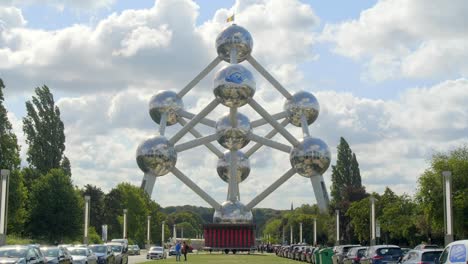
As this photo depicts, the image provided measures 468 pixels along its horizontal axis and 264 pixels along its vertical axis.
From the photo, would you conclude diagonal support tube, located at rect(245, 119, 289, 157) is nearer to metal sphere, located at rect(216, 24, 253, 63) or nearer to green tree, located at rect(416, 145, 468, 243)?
metal sphere, located at rect(216, 24, 253, 63)

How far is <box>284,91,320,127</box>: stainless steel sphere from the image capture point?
248 ft

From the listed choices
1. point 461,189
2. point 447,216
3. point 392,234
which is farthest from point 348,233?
point 447,216

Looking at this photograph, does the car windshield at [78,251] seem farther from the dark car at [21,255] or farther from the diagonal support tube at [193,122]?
the diagonal support tube at [193,122]

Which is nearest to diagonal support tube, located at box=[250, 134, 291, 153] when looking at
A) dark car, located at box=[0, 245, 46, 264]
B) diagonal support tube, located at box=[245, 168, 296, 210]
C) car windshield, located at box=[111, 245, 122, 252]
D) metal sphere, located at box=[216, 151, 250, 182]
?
diagonal support tube, located at box=[245, 168, 296, 210]

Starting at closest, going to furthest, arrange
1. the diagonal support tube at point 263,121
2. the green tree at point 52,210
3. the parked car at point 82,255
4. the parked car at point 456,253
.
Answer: the parked car at point 456,253 → the parked car at point 82,255 → the green tree at point 52,210 → the diagonal support tube at point 263,121

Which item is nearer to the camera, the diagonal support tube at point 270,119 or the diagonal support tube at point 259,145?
the diagonal support tube at point 270,119

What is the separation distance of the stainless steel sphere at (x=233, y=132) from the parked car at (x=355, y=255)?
3661 cm

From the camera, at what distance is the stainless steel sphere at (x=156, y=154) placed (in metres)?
70.2

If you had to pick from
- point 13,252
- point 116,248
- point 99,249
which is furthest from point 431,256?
point 116,248

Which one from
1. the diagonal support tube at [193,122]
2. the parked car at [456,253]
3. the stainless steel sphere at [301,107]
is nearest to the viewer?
the parked car at [456,253]

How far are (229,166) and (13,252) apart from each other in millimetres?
52643

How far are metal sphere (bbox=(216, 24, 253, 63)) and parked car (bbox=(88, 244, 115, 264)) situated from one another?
120ft

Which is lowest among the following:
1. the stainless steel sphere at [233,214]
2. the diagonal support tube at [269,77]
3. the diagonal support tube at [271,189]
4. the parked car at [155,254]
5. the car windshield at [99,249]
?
the parked car at [155,254]

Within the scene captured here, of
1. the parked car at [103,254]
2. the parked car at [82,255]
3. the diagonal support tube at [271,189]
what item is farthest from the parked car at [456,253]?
the diagonal support tube at [271,189]
